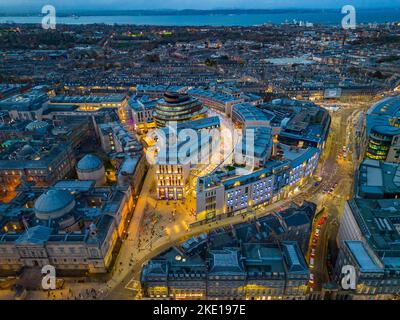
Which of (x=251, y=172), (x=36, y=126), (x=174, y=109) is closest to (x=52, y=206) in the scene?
(x=251, y=172)

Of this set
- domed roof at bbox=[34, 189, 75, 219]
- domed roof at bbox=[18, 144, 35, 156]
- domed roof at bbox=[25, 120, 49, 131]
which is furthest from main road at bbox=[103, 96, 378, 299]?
domed roof at bbox=[25, 120, 49, 131]

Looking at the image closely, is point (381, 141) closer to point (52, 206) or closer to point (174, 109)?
point (174, 109)

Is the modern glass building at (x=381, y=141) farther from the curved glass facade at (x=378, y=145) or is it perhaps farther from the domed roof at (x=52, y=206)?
the domed roof at (x=52, y=206)

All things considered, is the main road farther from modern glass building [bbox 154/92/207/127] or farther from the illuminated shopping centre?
modern glass building [bbox 154/92/207/127]

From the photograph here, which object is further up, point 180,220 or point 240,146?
point 240,146

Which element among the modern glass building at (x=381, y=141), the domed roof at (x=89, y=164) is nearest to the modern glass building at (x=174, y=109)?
the domed roof at (x=89, y=164)

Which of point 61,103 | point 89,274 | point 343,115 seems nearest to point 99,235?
point 89,274
